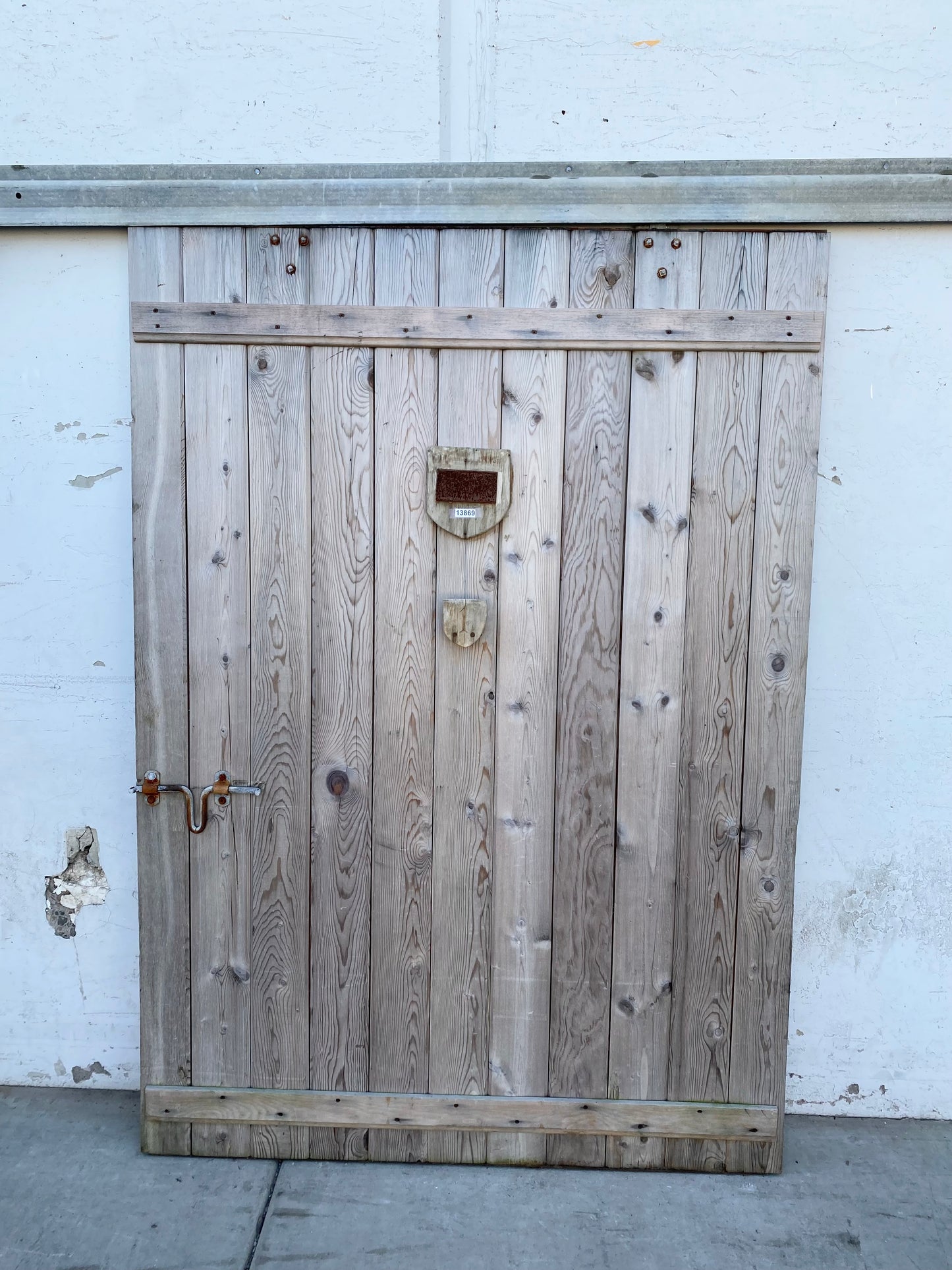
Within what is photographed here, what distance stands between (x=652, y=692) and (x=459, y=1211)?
1240 millimetres

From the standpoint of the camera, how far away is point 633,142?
2.01 meters

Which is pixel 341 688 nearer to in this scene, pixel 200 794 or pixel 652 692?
pixel 200 794

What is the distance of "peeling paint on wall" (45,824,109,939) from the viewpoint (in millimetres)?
2283

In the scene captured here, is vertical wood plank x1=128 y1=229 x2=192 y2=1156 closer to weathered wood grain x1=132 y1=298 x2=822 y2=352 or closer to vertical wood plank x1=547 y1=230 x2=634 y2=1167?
weathered wood grain x1=132 y1=298 x2=822 y2=352

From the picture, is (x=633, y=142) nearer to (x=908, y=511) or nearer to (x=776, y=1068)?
(x=908, y=511)

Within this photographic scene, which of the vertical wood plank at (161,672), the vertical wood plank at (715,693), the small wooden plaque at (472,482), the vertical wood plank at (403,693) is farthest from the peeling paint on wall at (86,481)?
the vertical wood plank at (715,693)

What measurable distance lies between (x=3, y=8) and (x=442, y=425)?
141 centimetres

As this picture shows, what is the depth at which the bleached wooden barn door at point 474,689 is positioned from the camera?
6.48ft

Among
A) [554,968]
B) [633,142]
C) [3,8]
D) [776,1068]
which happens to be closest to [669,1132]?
[776,1068]

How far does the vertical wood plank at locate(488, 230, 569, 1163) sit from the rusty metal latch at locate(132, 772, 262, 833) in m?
0.62

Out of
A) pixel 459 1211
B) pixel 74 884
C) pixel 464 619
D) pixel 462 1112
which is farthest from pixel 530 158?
pixel 459 1211

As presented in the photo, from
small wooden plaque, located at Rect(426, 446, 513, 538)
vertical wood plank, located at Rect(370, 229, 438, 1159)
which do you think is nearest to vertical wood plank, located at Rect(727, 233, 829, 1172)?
small wooden plaque, located at Rect(426, 446, 513, 538)

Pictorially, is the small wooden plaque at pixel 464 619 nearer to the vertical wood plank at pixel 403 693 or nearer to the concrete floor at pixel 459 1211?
the vertical wood plank at pixel 403 693

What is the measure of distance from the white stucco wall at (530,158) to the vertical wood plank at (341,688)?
0.47 meters
